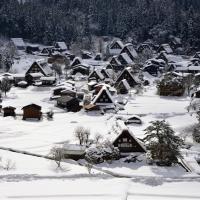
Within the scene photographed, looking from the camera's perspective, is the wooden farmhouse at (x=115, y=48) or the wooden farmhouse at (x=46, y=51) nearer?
the wooden farmhouse at (x=46, y=51)

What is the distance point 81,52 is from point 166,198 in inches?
2680

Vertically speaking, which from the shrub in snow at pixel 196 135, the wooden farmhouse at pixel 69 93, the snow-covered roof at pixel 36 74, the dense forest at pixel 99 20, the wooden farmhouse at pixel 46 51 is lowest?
the shrub in snow at pixel 196 135

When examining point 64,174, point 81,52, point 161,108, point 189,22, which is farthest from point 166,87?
point 189,22

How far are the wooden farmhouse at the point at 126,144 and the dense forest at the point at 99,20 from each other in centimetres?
6831

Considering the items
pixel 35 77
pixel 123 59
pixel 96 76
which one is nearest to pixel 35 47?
pixel 123 59

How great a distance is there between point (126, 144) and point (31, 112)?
598 inches

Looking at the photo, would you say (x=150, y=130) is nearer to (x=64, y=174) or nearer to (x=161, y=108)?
(x=64, y=174)

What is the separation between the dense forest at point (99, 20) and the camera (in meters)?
100

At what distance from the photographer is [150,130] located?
33750mm

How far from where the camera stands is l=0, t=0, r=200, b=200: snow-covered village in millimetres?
29312

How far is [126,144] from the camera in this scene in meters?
34.2

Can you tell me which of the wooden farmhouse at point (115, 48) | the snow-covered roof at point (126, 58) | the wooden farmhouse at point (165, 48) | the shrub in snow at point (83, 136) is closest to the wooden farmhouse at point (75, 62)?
A: the snow-covered roof at point (126, 58)

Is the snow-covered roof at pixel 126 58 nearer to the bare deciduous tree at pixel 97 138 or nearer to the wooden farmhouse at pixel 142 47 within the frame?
the wooden farmhouse at pixel 142 47

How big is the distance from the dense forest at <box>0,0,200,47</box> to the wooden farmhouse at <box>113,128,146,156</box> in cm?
6831
